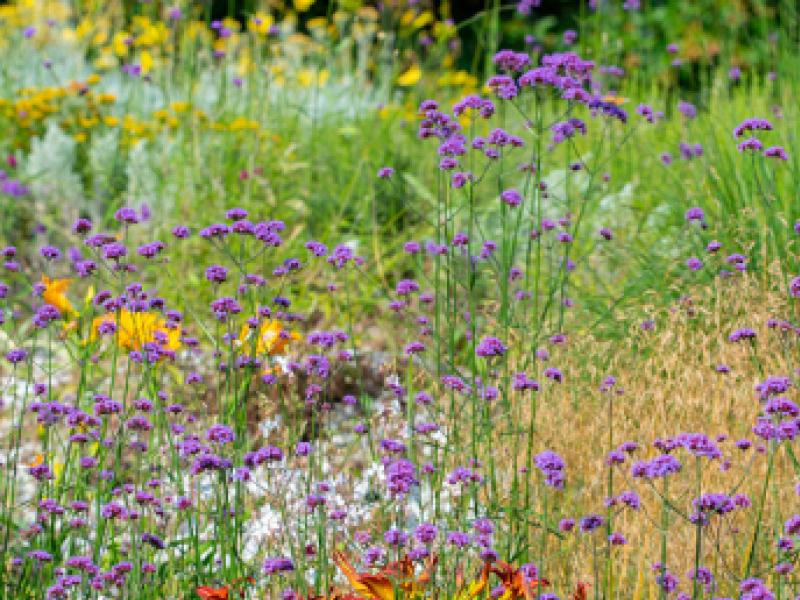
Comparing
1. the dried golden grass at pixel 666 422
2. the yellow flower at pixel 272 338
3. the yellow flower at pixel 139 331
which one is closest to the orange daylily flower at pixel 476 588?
the dried golden grass at pixel 666 422

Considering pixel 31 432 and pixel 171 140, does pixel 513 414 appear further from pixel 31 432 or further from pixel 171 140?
Answer: pixel 171 140

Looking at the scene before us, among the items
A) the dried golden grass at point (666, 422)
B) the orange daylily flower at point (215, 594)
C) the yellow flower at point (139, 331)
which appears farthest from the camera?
the yellow flower at point (139, 331)

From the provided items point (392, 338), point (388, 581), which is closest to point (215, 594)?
point (388, 581)

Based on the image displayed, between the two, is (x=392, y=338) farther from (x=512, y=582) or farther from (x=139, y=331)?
(x=512, y=582)

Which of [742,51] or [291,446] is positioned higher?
[742,51]

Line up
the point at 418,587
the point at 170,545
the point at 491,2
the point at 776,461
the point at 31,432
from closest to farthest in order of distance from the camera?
the point at 418,587, the point at 170,545, the point at 776,461, the point at 31,432, the point at 491,2

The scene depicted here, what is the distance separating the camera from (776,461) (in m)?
2.93

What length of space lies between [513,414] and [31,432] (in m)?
2.44

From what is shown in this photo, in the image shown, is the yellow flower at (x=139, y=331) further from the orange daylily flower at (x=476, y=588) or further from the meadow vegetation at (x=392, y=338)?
the orange daylily flower at (x=476, y=588)

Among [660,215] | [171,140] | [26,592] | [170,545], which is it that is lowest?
[26,592]

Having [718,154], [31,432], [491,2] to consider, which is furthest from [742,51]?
[31,432]

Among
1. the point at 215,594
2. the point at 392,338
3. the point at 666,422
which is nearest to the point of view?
the point at 215,594

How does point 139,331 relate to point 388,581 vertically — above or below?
above

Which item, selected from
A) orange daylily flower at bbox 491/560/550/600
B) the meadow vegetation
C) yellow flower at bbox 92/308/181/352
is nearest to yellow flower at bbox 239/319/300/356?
the meadow vegetation
